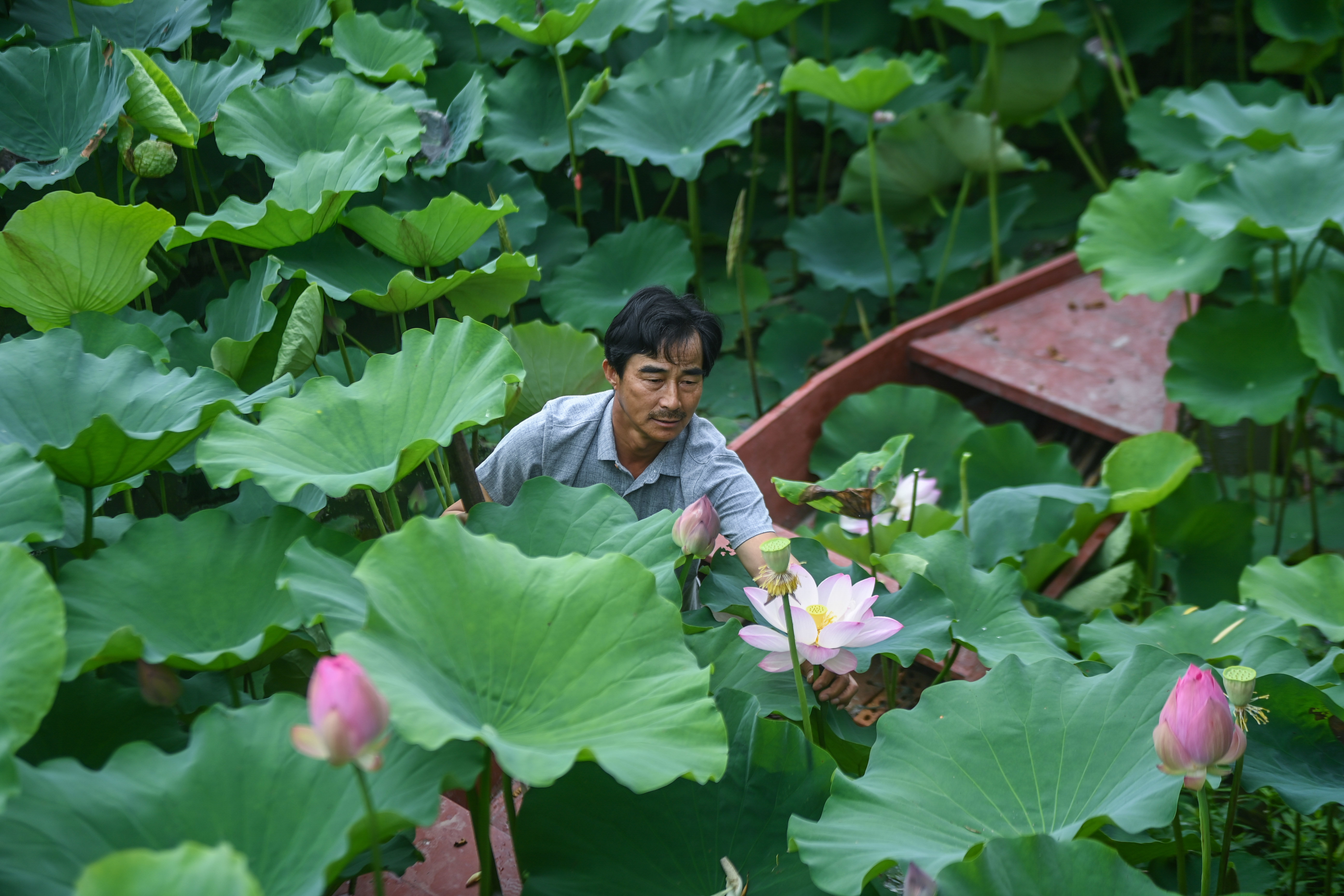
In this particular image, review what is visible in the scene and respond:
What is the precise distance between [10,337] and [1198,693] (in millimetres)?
1690

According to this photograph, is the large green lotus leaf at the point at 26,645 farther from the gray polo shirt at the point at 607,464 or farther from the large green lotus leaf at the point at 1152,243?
the large green lotus leaf at the point at 1152,243

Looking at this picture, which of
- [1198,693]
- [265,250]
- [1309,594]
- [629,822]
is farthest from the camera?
[265,250]

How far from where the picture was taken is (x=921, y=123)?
3.70 meters

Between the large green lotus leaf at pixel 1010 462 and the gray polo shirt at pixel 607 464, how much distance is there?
1309 mm

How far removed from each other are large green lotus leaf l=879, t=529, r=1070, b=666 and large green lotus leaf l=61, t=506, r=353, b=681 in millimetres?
911

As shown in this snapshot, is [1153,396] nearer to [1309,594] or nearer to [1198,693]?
[1309,594]

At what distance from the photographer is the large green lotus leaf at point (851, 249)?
3586mm

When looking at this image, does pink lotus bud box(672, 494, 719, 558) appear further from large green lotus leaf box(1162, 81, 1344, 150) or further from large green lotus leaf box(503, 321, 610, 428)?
large green lotus leaf box(1162, 81, 1344, 150)

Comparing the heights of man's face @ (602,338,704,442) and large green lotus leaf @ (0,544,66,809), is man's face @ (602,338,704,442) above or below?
below

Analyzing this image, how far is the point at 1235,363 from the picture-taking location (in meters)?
2.96

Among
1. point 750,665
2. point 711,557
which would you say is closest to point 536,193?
point 711,557

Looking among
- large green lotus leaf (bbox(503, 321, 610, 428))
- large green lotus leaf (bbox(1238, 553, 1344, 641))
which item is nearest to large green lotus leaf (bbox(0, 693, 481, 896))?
large green lotus leaf (bbox(503, 321, 610, 428))

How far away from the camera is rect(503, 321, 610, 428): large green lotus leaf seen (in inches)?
89.8

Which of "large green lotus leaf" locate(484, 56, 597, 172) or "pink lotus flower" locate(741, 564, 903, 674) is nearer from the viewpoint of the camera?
"pink lotus flower" locate(741, 564, 903, 674)
